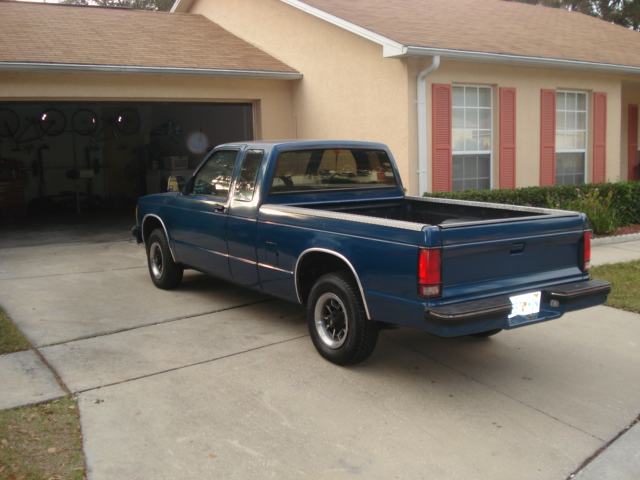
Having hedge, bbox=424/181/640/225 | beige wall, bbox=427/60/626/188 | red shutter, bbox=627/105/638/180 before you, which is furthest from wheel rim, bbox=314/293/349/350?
red shutter, bbox=627/105/638/180

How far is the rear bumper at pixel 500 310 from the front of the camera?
423cm

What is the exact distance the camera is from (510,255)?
4668 millimetres

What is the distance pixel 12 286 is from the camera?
7.98m

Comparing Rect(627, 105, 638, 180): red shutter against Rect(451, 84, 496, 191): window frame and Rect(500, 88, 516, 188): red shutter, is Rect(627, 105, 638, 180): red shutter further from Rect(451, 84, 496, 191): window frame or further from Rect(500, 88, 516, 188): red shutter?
Rect(451, 84, 496, 191): window frame

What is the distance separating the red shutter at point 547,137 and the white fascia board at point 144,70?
15.1ft

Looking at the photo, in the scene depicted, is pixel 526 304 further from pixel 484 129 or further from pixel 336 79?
pixel 336 79

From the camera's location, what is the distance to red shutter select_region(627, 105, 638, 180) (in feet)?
54.1

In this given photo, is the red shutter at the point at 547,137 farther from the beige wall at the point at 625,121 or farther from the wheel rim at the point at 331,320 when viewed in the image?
the wheel rim at the point at 331,320

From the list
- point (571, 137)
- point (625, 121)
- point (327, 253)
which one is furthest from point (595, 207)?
point (327, 253)

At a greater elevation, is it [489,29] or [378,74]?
[489,29]

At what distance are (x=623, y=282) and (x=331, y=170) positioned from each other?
13.1ft

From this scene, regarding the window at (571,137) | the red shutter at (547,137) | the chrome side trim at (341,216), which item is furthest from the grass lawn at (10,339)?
the window at (571,137)

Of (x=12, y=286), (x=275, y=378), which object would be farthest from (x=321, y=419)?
(x=12, y=286)

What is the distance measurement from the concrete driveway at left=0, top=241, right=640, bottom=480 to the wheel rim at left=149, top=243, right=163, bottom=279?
0.80 meters
